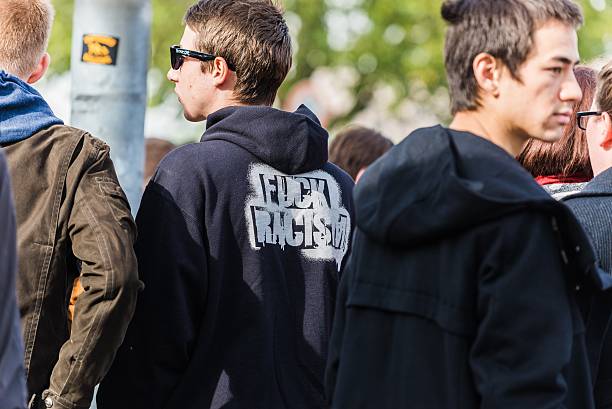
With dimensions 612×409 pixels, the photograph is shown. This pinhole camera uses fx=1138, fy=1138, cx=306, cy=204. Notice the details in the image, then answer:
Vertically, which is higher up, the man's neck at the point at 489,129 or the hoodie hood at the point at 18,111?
the man's neck at the point at 489,129

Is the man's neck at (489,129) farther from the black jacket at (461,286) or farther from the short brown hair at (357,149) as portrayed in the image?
the short brown hair at (357,149)

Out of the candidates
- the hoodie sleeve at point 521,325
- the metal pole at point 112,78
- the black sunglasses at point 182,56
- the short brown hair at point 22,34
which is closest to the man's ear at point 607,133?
the hoodie sleeve at point 521,325

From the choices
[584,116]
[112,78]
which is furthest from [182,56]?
[584,116]

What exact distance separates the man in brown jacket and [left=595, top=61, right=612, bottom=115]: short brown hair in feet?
5.47

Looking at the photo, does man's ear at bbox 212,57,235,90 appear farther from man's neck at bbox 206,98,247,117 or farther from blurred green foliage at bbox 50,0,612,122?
blurred green foliage at bbox 50,0,612,122

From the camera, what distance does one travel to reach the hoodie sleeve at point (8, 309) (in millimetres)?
2523

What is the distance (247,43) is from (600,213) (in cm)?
145

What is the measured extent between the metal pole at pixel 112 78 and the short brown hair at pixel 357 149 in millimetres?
1927

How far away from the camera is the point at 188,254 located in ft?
12.5

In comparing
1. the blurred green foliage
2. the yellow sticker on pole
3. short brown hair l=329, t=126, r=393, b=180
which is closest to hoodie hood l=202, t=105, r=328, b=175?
the yellow sticker on pole

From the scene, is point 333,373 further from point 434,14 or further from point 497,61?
point 434,14

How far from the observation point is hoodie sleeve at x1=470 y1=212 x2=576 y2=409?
8.84 feet

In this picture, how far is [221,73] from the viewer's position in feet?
13.8

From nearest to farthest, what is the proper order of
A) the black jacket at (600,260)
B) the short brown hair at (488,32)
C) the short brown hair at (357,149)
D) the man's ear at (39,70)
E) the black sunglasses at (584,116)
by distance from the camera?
1. the short brown hair at (488,32)
2. the black jacket at (600,260)
3. the black sunglasses at (584,116)
4. the man's ear at (39,70)
5. the short brown hair at (357,149)
